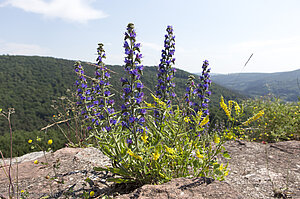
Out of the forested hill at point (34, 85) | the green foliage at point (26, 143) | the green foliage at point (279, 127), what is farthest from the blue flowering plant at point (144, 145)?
the forested hill at point (34, 85)

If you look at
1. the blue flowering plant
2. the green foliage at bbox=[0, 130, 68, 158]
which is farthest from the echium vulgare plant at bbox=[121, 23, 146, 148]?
the green foliage at bbox=[0, 130, 68, 158]

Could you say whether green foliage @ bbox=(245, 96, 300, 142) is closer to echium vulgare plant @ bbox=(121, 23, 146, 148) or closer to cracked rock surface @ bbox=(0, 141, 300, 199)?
cracked rock surface @ bbox=(0, 141, 300, 199)

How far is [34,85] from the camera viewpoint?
7831 cm

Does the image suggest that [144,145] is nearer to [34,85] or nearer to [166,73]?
[166,73]

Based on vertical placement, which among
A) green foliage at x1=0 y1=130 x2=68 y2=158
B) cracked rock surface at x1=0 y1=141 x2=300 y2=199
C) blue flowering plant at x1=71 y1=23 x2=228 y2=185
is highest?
blue flowering plant at x1=71 y1=23 x2=228 y2=185

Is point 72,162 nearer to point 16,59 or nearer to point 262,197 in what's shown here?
point 262,197

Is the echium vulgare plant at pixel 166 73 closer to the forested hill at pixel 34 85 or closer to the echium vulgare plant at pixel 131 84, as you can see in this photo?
the echium vulgare plant at pixel 131 84

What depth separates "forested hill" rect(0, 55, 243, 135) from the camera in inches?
2336

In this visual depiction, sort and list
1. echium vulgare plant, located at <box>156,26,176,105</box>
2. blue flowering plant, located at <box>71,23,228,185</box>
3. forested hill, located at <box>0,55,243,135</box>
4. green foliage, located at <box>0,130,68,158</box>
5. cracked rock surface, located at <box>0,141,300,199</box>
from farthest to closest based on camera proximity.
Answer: forested hill, located at <box>0,55,243,135</box> → green foliage, located at <box>0,130,68,158</box> → echium vulgare plant, located at <box>156,26,176,105</box> → blue flowering plant, located at <box>71,23,228,185</box> → cracked rock surface, located at <box>0,141,300,199</box>

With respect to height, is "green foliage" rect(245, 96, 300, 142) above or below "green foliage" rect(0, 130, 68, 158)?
above

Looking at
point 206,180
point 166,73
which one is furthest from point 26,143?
point 206,180

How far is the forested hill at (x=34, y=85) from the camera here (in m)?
59.3

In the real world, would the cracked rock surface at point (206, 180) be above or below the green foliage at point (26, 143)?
above

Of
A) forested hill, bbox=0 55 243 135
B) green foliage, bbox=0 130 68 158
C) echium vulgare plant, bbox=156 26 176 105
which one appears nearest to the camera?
echium vulgare plant, bbox=156 26 176 105
